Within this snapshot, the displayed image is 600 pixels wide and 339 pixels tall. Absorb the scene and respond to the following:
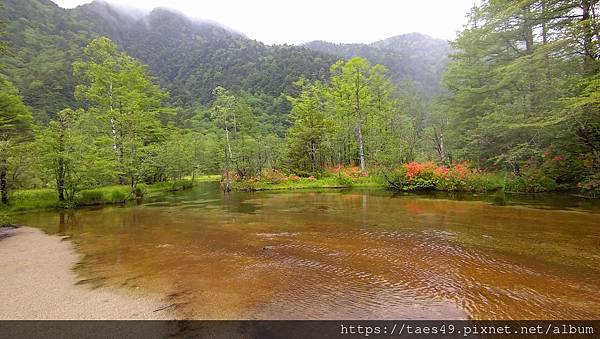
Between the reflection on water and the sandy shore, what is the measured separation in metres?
0.31

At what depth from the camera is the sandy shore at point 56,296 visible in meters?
4.37

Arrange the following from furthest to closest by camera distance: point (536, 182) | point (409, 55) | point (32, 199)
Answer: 1. point (409, 55)
2. point (32, 199)
3. point (536, 182)

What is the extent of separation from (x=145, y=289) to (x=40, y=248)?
5.34 meters

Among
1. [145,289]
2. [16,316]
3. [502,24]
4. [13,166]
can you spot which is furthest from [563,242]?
[13,166]

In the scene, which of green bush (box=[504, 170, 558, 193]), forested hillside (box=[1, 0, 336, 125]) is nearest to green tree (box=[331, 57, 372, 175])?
green bush (box=[504, 170, 558, 193])

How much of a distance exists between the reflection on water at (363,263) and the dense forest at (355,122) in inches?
236

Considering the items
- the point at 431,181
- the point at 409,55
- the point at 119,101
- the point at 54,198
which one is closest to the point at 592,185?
the point at 431,181

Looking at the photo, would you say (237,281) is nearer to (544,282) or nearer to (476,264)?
(476,264)

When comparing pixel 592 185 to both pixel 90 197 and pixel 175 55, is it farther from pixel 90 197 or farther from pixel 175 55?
pixel 175 55

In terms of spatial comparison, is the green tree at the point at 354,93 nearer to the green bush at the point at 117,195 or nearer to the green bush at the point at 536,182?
the green bush at the point at 536,182

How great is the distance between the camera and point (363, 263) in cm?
617

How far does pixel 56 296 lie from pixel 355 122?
2760 centimetres

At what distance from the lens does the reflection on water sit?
169 inches

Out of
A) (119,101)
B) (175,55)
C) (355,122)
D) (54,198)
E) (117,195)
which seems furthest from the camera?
(175,55)
